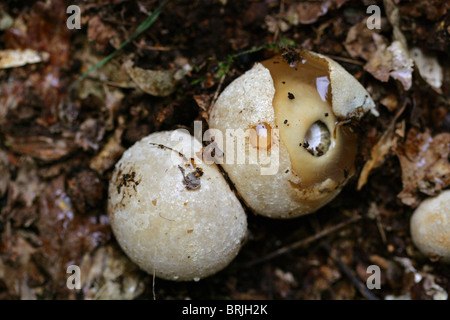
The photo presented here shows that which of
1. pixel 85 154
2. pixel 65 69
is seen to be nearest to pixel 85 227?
pixel 85 154

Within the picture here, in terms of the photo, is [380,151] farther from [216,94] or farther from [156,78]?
[156,78]

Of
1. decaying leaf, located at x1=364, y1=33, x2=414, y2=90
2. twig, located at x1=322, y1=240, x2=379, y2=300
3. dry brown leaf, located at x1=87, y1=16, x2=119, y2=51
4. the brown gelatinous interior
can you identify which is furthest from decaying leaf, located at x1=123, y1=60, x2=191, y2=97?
twig, located at x1=322, y1=240, x2=379, y2=300

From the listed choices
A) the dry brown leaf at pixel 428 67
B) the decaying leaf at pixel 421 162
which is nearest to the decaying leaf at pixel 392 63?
the dry brown leaf at pixel 428 67

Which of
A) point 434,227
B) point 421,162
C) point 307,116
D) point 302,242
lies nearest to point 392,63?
point 421,162

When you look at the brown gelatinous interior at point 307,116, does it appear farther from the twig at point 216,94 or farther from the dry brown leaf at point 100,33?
the dry brown leaf at point 100,33

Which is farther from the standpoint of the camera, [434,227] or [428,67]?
[428,67]

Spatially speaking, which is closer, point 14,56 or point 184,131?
point 184,131

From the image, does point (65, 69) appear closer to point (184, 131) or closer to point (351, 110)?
point (184, 131)
